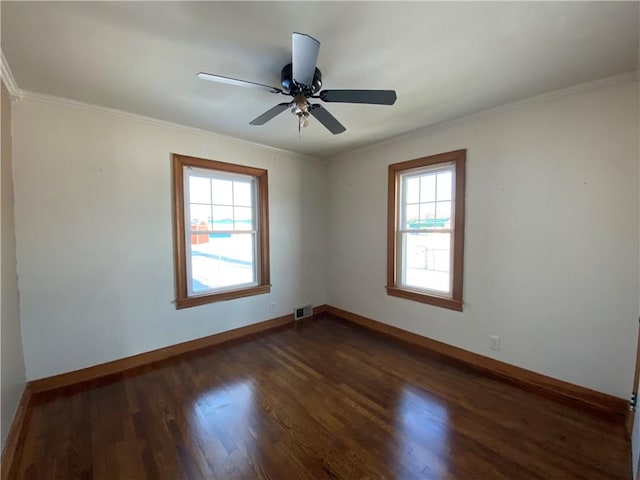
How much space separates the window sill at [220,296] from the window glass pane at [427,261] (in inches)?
76.7

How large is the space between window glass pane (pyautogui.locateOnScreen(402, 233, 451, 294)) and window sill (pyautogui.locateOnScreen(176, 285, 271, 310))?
195 centimetres

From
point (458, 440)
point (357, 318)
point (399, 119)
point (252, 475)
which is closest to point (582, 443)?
point (458, 440)

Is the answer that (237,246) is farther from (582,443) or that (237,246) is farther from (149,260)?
(582,443)

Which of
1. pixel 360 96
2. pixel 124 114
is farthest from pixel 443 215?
pixel 124 114

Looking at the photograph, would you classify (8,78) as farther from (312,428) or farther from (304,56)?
(312,428)

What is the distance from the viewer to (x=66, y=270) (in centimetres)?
238

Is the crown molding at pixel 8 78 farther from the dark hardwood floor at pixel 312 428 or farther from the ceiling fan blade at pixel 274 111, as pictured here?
the dark hardwood floor at pixel 312 428

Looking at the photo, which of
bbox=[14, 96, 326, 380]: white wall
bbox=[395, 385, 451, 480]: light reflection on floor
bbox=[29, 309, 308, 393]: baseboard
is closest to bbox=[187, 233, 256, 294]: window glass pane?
bbox=[14, 96, 326, 380]: white wall

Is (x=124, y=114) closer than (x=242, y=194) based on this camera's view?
Yes

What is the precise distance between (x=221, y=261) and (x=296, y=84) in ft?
7.93

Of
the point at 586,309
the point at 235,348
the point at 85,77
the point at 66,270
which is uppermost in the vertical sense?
the point at 85,77

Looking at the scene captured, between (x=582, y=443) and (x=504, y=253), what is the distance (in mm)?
1449

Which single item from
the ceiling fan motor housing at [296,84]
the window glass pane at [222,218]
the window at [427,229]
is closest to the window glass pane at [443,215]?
the window at [427,229]

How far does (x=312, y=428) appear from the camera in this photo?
1.88 m
